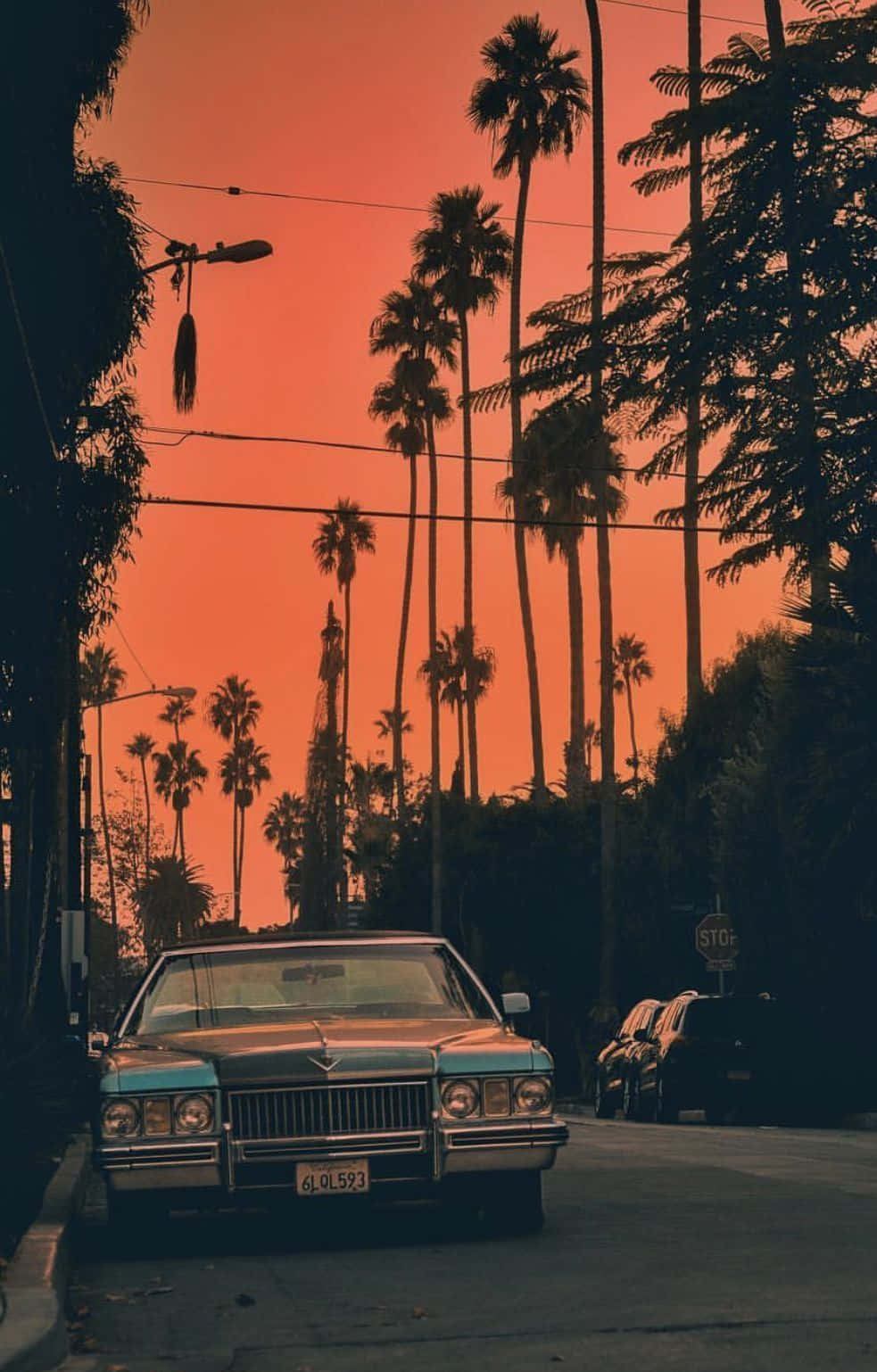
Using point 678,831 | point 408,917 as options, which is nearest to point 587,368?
point 678,831

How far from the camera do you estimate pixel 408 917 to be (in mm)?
71625

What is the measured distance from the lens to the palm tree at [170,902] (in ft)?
376

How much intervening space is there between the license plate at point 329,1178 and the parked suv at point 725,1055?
16.8 meters

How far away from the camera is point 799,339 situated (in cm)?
2212

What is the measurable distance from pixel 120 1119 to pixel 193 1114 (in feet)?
Result: 1.18

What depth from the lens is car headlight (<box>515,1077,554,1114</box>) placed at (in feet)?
37.3

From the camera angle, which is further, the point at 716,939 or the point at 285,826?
the point at 285,826

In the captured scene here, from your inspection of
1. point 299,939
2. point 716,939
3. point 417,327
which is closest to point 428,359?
point 417,327

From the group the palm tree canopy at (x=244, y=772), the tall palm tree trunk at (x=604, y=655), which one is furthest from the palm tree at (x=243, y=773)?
the tall palm tree trunk at (x=604, y=655)

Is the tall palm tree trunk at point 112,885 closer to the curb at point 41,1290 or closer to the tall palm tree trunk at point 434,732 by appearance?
the tall palm tree trunk at point 434,732

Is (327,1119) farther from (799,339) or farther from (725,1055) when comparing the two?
(725,1055)

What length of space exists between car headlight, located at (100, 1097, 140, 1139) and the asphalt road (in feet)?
2.14

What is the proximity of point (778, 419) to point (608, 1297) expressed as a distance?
14426mm

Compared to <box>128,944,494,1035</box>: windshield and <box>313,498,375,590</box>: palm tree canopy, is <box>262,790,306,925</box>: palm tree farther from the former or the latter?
<box>128,944,494,1035</box>: windshield
